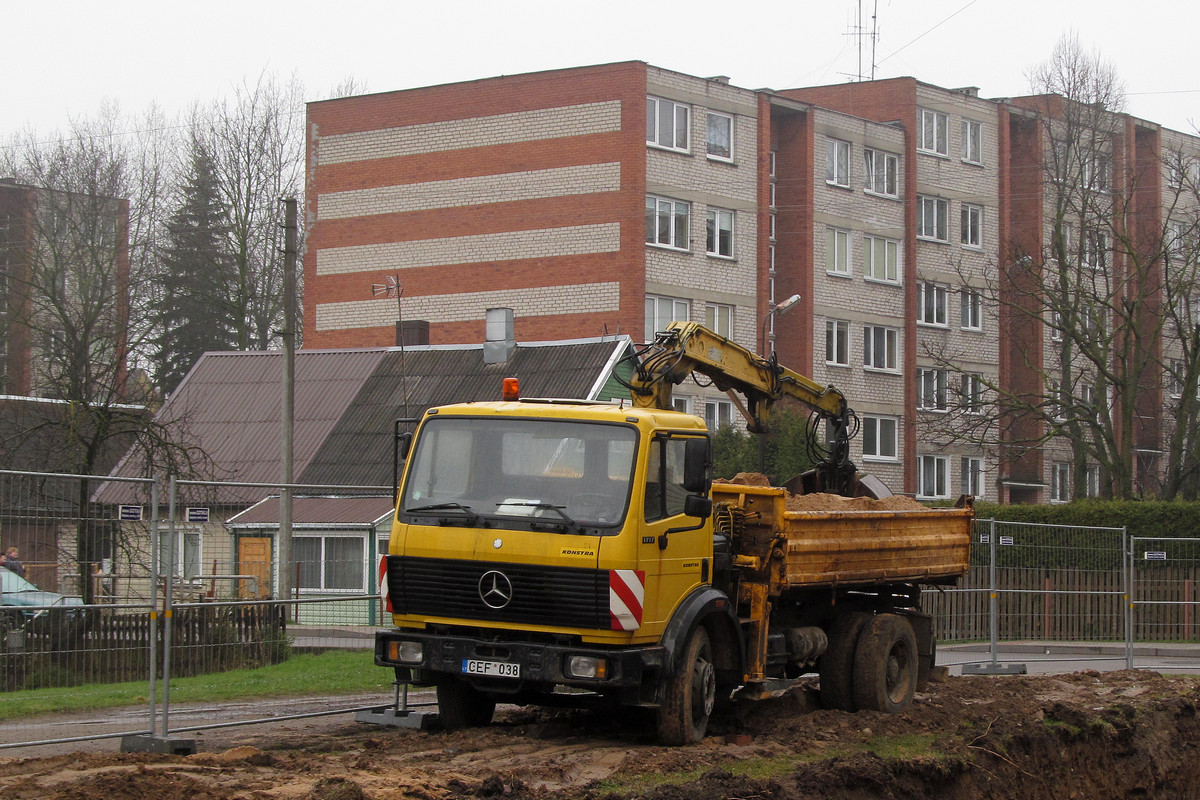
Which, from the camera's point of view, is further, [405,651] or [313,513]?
[313,513]

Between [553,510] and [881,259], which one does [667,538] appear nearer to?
[553,510]

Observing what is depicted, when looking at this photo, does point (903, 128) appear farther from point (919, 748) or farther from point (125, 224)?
point (919, 748)

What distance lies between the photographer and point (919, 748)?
10.9 metres

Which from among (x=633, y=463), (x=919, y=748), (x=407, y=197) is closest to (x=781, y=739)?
(x=919, y=748)

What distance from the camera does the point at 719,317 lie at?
152ft

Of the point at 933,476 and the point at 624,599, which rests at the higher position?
the point at 933,476

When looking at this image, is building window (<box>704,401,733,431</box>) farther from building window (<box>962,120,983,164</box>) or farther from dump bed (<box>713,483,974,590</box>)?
dump bed (<box>713,483,974,590</box>)

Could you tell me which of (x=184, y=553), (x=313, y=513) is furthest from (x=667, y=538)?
(x=313, y=513)

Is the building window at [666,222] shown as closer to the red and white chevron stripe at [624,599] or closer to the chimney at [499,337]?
the chimney at [499,337]

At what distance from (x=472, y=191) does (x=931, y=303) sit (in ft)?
→ 59.1

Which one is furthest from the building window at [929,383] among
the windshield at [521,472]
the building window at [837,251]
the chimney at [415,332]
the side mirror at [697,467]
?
the windshield at [521,472]

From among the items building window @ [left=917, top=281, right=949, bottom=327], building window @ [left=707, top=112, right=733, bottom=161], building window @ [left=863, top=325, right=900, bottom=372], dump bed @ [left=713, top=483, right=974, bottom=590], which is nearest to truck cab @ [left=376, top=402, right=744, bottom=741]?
→ dump bed @ [left=713, top=483, right=974, bottom=590]

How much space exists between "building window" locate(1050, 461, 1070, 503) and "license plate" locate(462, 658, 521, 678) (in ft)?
161

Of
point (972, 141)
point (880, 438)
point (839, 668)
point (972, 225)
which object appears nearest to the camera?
point (839, 668)
